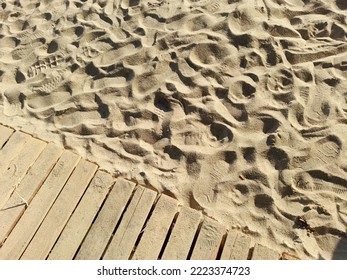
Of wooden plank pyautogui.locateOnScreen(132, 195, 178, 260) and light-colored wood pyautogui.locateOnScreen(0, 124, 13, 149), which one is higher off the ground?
light-colored wood pyautogui.locateOnScreen(0, 124, 13, 149)

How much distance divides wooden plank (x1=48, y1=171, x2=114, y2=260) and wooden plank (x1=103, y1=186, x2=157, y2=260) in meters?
0.20

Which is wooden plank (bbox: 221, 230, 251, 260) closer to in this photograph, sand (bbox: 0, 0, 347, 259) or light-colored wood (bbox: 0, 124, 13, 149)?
sand (bbox: 0, 0, 347, 259)

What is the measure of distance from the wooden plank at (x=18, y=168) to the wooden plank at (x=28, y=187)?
0.03 meters

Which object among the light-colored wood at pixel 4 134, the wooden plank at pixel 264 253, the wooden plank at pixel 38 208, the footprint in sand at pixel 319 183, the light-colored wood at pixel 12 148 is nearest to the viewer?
the wooden plank at pixel 264 253

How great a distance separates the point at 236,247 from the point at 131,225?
68cm

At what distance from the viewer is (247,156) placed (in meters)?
2.94

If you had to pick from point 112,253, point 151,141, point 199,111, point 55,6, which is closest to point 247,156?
point 199,111

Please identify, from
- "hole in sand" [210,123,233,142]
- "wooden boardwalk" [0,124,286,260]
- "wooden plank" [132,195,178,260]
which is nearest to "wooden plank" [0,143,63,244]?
"wooden boardwalk" [0,124,286,260]

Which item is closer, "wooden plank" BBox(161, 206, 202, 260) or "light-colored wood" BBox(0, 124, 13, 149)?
"wooden plank" BBox(161, 206, 202, 260)

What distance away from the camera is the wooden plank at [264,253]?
2.50 metres

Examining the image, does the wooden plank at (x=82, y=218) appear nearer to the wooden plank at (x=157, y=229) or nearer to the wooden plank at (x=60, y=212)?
the wooden plank at (x=60, y=212)

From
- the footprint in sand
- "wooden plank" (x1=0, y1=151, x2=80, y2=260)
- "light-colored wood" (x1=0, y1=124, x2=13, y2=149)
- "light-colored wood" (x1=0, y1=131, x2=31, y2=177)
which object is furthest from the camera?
"light-colored wood" (x1=0, y1=124, x2=13, y2=149)

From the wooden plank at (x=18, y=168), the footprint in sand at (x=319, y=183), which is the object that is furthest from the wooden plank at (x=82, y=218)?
the footprint in sand at (x=319, y=183)

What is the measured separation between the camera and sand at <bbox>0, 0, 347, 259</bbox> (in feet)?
9.12
